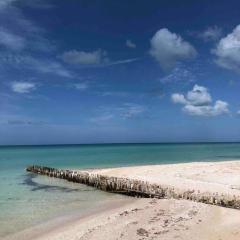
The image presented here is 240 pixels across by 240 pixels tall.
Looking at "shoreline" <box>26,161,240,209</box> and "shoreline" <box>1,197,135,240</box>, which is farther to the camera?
"shoreline" <box>26,161,240,209</box>

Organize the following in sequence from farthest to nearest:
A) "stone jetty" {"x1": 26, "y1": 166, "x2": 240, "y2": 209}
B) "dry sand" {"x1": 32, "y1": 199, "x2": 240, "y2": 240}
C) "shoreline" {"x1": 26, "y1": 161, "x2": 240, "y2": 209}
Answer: "shoreline" {"x1": 26, "y1": 161, "x2": 240, "y2": 209}, "stone jetty" {"x1": 26, "y1": 166, "x2": 240, "y2": 209}, "dry sand" {"x1": 32, "y1": 199, "x2": 240, "y2": 240}

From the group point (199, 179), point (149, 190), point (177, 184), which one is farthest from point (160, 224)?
point (199, 179)

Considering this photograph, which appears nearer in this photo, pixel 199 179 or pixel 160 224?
pixel 160 224

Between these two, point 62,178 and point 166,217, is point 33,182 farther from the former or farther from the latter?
point 166,217

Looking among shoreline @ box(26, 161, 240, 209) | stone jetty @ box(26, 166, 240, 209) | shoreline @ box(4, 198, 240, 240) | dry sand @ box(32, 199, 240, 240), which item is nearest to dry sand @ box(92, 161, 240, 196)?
shoreline @ box(26, 161, 240, 209)

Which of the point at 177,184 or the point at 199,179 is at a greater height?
the point at 199,179

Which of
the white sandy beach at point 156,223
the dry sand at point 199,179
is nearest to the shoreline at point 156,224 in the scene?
the white sandy beach at point 156,223

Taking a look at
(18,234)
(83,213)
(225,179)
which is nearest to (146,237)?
(18,234)

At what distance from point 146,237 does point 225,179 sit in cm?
1866

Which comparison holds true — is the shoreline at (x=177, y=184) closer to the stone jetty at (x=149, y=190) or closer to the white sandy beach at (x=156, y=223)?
the stone jetty at (x=149, y=190)

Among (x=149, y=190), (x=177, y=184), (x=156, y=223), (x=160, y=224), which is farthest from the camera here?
(x=177, y=184)

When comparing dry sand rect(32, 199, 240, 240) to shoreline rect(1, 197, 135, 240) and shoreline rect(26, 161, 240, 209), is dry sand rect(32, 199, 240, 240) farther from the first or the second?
shoreline rect(26, 161, 240, 209)

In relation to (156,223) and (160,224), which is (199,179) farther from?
(160,224)

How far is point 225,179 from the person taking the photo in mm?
34656
